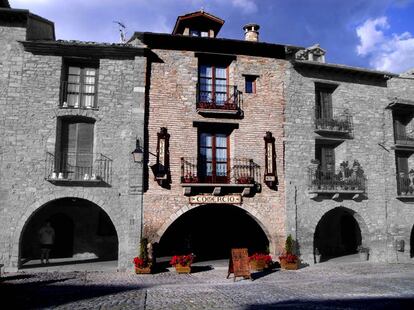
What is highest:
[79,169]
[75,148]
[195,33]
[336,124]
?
[195,33]

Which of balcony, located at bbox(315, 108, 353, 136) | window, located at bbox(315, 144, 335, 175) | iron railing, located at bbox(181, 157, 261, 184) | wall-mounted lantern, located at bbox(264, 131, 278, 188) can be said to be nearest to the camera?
iron railing, located at bbox(181, 157, 261, 184)

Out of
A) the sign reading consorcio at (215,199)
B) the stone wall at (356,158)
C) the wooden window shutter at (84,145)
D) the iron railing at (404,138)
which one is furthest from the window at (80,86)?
the iron railing at (404,138)

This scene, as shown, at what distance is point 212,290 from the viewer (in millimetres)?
12047

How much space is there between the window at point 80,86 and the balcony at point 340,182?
10000mm

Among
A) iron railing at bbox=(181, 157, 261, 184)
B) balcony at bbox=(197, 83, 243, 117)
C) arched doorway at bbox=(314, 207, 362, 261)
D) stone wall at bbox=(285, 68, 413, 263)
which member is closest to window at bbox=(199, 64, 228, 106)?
balcony at bbox=(197, 83, 243, 117)

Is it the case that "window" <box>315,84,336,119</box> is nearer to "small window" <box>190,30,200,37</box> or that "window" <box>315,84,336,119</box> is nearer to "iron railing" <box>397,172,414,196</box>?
"iron railing" <box>397,172,414,196</box>

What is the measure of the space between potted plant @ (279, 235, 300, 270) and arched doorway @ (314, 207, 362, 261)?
5.09 metres

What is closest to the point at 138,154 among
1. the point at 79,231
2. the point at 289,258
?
the point at 79,231

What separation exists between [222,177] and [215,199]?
3.31 ft

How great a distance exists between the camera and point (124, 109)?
1648 cm

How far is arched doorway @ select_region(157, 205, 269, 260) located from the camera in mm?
20203


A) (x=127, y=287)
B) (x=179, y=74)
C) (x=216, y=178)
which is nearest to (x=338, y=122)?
(x=216, y=178)

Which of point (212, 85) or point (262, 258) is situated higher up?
point (212, 85)

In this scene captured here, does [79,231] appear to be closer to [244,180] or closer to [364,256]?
[244,180]
